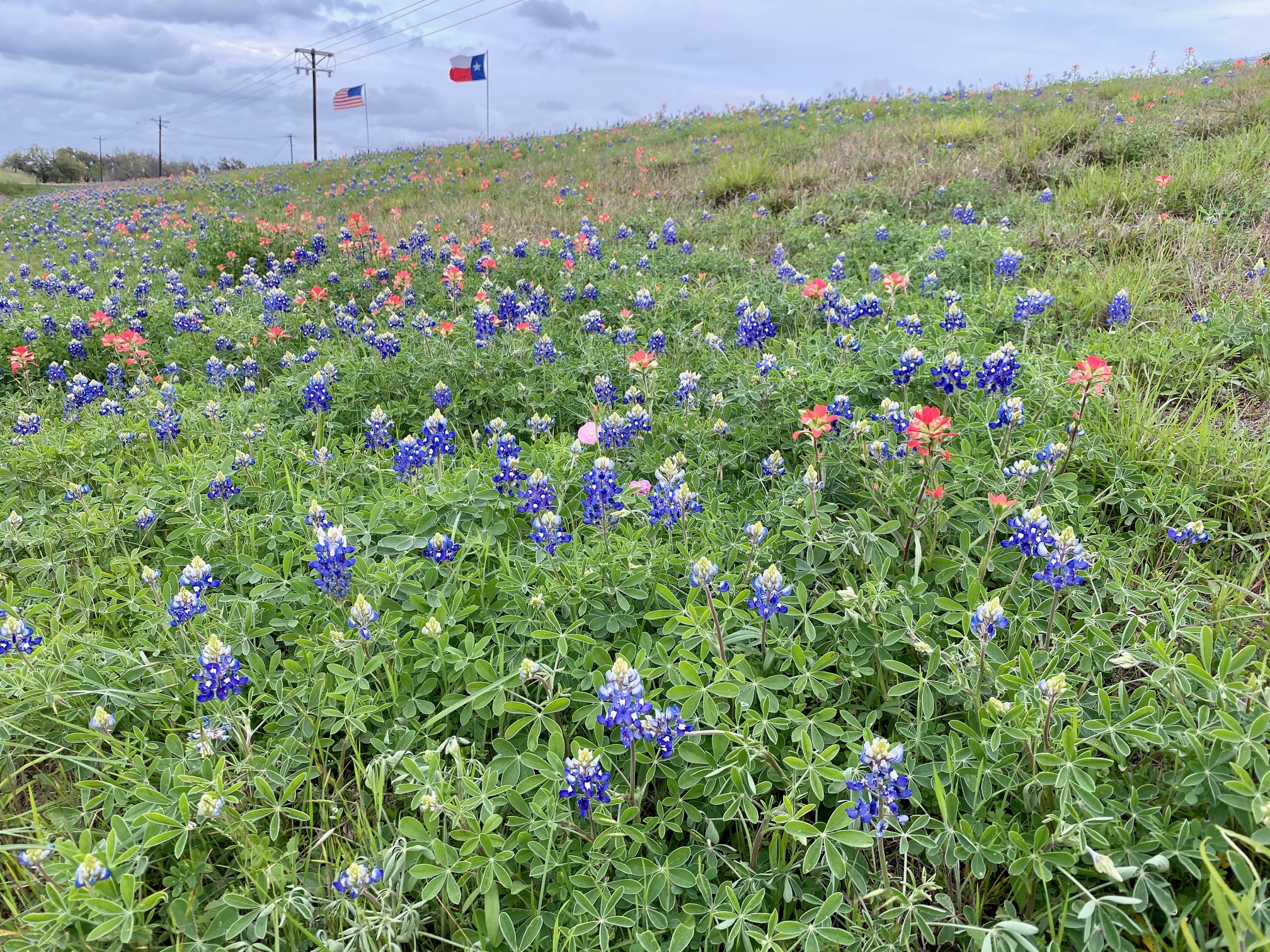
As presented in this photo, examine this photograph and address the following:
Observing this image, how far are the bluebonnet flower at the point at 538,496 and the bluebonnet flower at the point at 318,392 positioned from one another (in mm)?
1894

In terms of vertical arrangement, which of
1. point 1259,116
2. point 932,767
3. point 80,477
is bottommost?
point 932,767

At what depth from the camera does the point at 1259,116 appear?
745 centimetres

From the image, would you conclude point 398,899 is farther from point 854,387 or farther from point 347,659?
point 854,387

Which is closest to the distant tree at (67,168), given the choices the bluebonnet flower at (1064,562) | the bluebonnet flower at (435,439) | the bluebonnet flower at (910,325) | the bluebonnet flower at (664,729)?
the bluebonnet flower at (435,439)

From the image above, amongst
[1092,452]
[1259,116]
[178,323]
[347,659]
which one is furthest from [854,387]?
[1259,116]

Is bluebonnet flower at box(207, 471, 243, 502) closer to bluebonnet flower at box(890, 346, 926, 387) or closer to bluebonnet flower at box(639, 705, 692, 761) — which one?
bluebonnet flower at box(639, 705, 692, 761)

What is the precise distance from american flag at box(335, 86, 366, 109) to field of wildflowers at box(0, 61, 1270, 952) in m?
22.5

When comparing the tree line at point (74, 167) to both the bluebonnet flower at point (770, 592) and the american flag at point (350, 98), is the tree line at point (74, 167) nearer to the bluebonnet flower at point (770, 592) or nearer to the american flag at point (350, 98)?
the american flag at point (350, 98)

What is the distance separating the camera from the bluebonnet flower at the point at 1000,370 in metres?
2.94

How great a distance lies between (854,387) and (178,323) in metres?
5.48

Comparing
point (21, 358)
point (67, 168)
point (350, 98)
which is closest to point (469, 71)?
point (350, 98)

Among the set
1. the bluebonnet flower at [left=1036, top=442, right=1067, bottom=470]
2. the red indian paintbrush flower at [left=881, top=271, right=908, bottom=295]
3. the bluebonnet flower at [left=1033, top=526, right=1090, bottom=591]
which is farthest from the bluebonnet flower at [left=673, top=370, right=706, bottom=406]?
the bluebonnet flower at [left=1033, top=526, right=1090, bottom=591]

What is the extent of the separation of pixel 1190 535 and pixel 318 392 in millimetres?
4176

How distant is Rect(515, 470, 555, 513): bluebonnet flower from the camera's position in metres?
2.72
